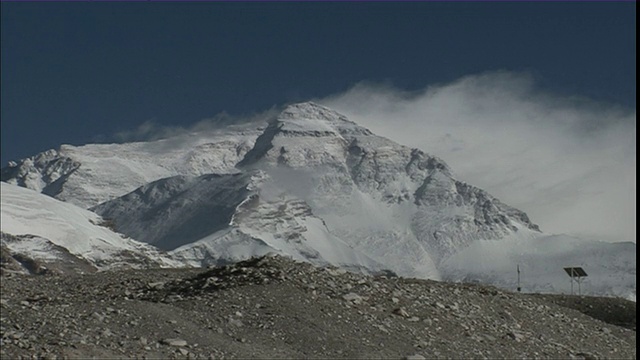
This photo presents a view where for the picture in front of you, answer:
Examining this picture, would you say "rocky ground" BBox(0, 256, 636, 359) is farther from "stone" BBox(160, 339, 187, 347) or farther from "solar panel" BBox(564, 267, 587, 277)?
"solar panel" BBox(564, 267, 587, 277)

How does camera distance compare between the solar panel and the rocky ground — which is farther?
the solar panel

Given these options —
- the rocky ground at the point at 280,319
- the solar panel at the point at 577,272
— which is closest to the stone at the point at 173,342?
the rocky ground at the point at 280,319

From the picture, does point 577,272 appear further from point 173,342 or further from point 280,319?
point 173,342

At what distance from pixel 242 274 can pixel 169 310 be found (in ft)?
14.9

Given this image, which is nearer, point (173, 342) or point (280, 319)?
point (173, 342)

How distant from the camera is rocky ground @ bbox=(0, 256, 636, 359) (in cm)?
2580

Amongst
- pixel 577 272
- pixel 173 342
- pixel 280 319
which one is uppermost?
pixel 577 272

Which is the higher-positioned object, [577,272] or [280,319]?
[577,272]

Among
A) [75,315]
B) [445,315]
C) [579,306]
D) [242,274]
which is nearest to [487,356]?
[445,315]

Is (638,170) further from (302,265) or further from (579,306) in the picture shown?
(579,306)

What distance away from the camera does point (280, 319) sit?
29078 millimetres

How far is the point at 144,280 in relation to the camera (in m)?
37.0

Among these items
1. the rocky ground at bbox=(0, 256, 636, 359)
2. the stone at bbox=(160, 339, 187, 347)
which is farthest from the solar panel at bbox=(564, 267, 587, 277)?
the stone at bbox=(160, 339, 187, 347)

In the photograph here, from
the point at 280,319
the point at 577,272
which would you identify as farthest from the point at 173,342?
the point at 577,272
